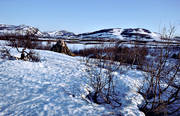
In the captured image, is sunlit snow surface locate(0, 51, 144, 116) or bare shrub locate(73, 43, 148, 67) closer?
sunlit snow surface locate(0, 51, 144, 116)

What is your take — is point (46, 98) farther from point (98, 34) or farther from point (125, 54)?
point (98, 34)

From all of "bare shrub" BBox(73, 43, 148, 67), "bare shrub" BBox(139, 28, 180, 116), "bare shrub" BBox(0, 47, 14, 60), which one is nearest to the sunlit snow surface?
"bare shrub" BBox(139, 28, 180, 116)

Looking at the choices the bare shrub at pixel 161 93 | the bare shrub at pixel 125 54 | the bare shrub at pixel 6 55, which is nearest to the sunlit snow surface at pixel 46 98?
the bare shrub at pixel 161 93

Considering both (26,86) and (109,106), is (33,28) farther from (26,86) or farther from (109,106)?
(109,106)

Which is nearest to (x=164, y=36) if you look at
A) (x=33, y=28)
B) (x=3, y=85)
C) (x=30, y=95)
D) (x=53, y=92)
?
(x=53, y=92)

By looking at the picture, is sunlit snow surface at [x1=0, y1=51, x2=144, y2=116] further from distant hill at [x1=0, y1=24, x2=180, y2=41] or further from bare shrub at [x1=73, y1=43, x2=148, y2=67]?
distant hill at [x1=0, y1=24, x2=180, y2=41]

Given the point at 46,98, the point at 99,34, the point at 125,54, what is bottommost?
the point at 46,98

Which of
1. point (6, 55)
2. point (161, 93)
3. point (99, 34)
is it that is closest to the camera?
point (161, 93)

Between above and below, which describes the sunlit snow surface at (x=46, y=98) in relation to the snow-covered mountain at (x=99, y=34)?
below

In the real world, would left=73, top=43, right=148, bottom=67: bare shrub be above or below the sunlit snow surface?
above

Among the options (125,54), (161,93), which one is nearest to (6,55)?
(161,93)

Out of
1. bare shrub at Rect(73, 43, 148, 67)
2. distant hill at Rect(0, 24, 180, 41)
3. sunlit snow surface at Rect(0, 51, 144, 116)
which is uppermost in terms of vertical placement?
distant hill at Rect(0, 24, 180, 41)

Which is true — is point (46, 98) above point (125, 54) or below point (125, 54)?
below

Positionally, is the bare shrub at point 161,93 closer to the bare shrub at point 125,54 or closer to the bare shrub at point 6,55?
the bare shrub at point 125,54
